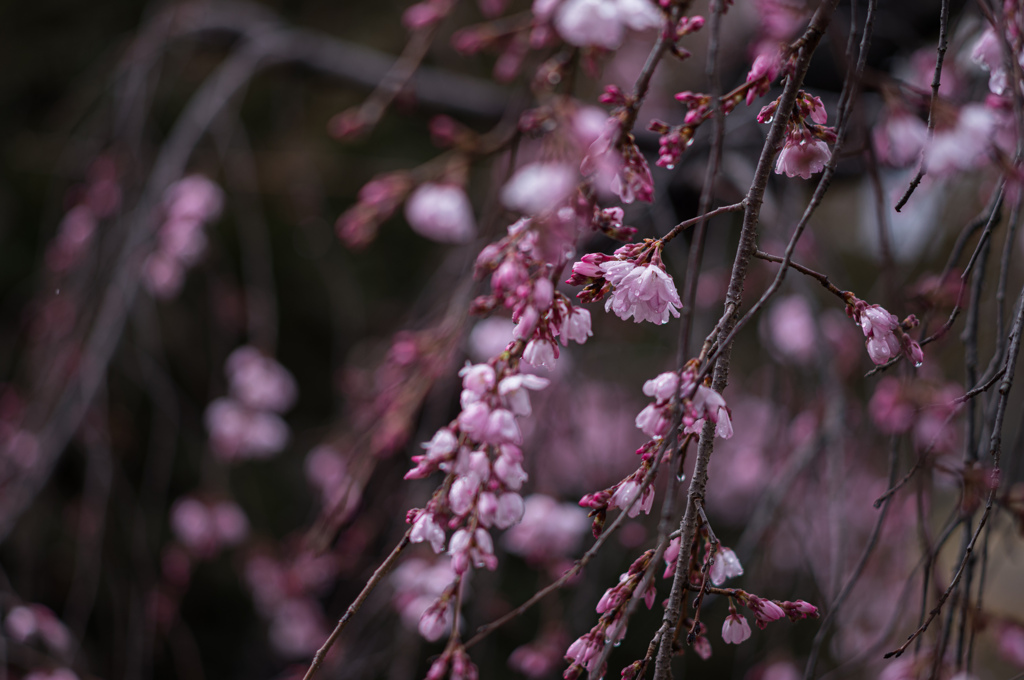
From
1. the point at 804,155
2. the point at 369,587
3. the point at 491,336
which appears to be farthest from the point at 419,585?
the point at 804,155

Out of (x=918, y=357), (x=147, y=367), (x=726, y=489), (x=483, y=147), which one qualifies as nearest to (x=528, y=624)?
(x=726, y=489)

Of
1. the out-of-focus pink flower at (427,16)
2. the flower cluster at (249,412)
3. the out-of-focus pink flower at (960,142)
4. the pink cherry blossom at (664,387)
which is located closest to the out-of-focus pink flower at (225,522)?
the flower cluster at (249,412)

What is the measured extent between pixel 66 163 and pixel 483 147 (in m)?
1.62

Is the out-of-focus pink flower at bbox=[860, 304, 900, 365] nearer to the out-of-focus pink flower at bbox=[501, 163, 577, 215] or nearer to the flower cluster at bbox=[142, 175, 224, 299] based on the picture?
the out-of-focus pink flower at bbox=[501, 163, 577, 215]

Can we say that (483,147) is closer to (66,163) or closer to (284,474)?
(66,163)

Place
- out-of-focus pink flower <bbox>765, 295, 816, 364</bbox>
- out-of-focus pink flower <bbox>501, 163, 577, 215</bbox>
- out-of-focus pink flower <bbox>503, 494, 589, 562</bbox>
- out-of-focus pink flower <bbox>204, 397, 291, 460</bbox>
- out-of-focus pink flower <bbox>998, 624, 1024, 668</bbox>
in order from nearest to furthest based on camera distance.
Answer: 1. out-of-focus pink flower <bbox>501, 163, 577, 215</bbox>
2. out-of-focus pink flower <bbox>998, 624, 1024, 668</bbox>
3. out-of-focus pink flower <bbox>503, 494, 589, 562</bbox>
4. out-of-focus pink flower <bbox>204, 397, 291, 460</bbox>
5. out-of-focus pink flower <bbox>765, 295, 816, 364</bbox>

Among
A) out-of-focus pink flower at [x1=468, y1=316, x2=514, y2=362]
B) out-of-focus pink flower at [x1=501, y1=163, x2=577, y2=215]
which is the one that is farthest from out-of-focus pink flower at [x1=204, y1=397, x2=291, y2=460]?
out-of-focus pink flower at [x1=501, y1=163, x2=577, y2=215]

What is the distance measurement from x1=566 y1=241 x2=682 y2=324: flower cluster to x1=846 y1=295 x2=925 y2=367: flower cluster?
0.43ft

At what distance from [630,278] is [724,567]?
22 cm

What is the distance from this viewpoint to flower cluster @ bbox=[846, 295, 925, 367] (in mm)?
466

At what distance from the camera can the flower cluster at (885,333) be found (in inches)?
18.3

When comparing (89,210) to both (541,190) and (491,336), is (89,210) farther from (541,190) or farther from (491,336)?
(541,190)

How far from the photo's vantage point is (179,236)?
153cm

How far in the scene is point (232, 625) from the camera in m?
2.19
